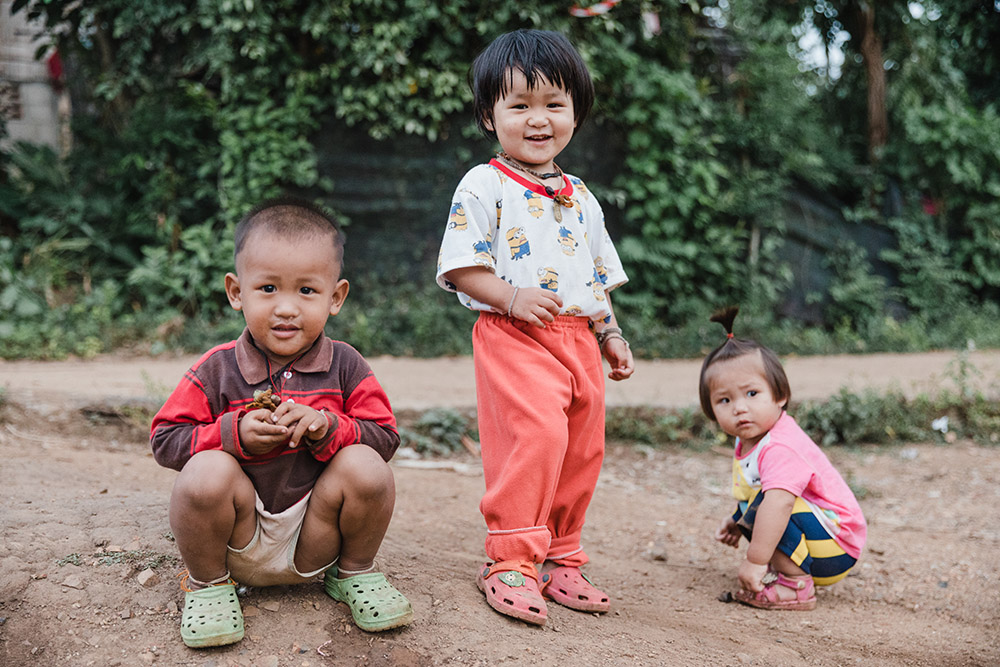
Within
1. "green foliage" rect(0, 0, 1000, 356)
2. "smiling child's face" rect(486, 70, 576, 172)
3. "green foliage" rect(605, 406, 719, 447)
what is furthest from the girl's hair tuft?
"green foliage" rect(0, 0, 1000, 356)

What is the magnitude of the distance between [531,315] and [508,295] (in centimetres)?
9

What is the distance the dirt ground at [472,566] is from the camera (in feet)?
6.15

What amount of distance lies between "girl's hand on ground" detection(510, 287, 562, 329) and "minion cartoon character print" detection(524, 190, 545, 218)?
24 cm

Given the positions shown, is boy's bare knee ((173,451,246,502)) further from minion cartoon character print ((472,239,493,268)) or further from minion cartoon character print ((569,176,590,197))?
minion cartoon character print ((569,176,590,197))

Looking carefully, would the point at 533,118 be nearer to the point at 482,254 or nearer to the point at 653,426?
the point at 482,254

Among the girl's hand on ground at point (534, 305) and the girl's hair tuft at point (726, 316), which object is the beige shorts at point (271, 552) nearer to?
the girl's hand on ground at point (534, 305)

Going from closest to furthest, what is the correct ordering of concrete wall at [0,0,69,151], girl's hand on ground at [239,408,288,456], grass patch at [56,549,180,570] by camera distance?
girl's hand on ground at [239,408,288,456] → grass patch at [56,549,180,570] → concrete wall at [0,0,69,151]

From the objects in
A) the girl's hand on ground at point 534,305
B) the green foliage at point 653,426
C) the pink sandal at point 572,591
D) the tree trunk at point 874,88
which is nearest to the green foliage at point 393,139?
the tree trunk at point 874,88

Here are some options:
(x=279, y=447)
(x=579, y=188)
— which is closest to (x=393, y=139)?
(x=579, y=188)

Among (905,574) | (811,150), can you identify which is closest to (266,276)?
(905,574)

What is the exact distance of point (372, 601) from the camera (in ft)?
6.34

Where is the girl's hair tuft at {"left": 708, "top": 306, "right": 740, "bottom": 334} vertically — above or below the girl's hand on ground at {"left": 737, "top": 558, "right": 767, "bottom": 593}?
above

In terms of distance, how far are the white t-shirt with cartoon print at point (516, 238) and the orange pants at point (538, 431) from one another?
0.36 ft

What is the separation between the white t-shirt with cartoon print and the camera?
226 centimetres
